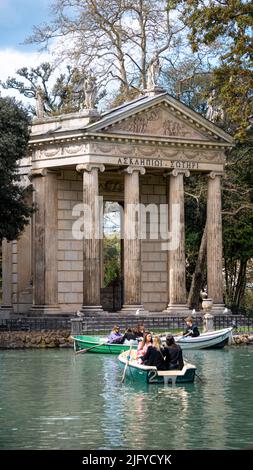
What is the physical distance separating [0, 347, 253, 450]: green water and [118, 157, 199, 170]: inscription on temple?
700 inches

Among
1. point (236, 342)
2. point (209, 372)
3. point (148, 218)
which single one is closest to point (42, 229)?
point (148, 218)

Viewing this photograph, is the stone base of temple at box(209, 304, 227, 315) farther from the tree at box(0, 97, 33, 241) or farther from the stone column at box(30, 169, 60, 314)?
the tree at box(0, 97, 33, 241)

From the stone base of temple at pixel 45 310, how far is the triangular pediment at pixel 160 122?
31.4ft

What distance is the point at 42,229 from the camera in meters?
58.7

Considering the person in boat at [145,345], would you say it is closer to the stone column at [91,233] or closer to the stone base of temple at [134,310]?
the stone column at [91,233]

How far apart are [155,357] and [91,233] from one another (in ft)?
75.2

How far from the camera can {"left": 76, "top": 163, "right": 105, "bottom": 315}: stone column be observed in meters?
56.4

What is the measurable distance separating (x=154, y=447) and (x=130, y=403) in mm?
7346

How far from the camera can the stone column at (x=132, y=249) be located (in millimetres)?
57781

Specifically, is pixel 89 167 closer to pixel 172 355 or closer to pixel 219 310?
pixel 219 310

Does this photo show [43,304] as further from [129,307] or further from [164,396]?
[164,396]

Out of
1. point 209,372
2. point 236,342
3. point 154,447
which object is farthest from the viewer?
point 236,342

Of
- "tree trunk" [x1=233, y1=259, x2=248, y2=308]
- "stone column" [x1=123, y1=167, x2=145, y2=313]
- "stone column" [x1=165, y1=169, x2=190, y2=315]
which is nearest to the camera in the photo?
"stone column" [x1=123, y1=167, x2=145, y2=313]

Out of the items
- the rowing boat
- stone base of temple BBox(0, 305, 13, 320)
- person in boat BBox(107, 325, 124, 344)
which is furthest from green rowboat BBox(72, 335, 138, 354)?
stone base of temple BBox(0, 305, 13, 320)
